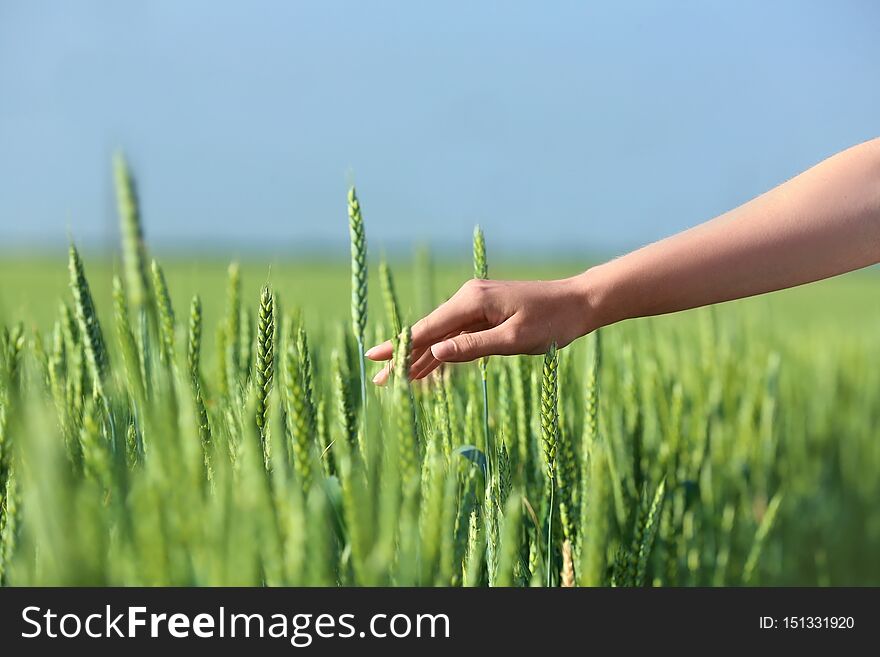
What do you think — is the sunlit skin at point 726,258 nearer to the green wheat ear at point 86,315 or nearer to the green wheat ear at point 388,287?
the green wheat ear at point 388,287

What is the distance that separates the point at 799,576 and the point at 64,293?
123 centimetres

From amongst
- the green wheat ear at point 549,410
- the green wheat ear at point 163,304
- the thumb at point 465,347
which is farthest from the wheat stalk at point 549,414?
the green wheat ear at point 163,304

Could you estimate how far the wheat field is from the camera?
429 mm

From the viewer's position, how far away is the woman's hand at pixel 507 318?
89 cm

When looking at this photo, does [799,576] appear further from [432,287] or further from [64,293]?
[64,293]

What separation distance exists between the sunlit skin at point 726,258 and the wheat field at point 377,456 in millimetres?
63

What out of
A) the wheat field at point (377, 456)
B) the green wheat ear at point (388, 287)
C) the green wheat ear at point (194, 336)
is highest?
the green wheat ear at point (388, 287)

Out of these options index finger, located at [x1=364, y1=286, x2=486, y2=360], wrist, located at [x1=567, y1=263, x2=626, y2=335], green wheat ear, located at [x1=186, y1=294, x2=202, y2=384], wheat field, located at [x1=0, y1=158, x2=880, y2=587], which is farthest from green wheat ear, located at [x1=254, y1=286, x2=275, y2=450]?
wrist, located at [x1=567, y1=263, x2=626, y2=335]

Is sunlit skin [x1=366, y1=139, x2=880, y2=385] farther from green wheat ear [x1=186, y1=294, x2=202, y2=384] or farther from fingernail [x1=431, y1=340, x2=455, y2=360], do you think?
green wheat ear [x1=186, y1=294, x2=202, y2=384]

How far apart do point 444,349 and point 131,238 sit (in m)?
0.35

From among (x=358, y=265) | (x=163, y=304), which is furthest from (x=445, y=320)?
(x=163, y=304)

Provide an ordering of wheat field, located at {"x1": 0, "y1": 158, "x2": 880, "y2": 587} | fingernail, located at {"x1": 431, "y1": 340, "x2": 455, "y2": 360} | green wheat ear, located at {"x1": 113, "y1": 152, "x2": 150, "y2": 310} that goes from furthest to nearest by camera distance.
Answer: fingernail, located at {"x1": 431, "y1": 340, "x2": 455, "y2": 360} → green wheat ear, located at {"x1": 113, "y1": 152, "x2": 150, "y2": 310} → wheat field, located at {"x1": 0, "y1": 158, "x2": 880, "y2": 587}

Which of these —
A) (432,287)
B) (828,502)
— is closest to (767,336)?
(828,502)

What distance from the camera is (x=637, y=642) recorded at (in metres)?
0.47
